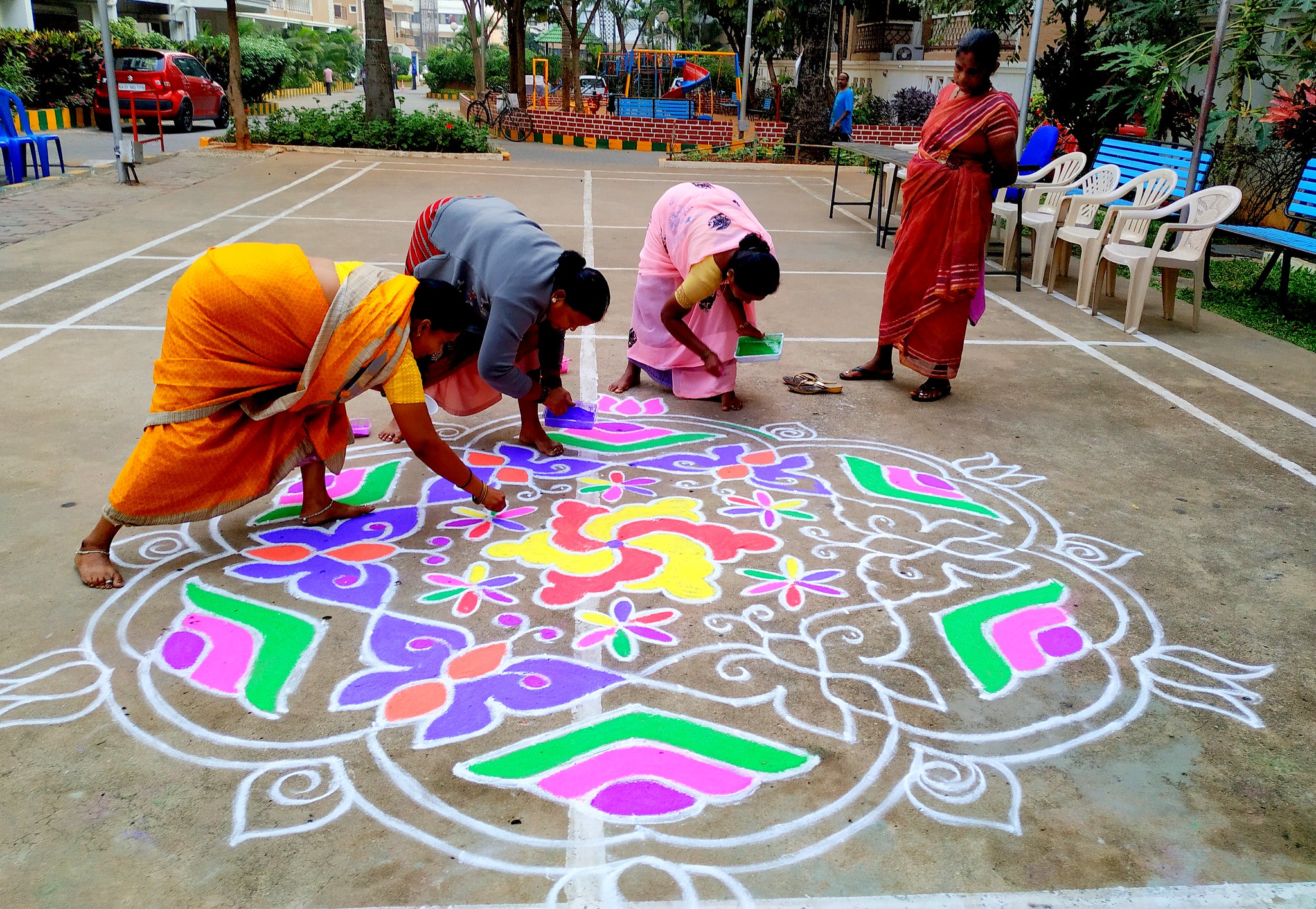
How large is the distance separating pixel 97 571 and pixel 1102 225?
643cm

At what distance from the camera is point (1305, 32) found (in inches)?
298

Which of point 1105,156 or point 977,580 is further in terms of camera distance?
point 1105,156

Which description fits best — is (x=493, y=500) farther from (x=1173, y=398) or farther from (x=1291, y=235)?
(x=1291, y=235)

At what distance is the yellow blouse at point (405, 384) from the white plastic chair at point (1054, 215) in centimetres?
593

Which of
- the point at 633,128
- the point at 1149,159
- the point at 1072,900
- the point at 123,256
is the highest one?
the point at 633,128

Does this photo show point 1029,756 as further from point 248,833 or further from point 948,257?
point 948,257

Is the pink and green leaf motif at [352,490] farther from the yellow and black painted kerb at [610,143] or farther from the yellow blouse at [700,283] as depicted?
the yellow and black painted kerb at [610,143]

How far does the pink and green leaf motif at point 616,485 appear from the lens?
3871mm

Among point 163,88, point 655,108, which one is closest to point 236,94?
point 163,88

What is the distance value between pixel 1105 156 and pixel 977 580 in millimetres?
7632

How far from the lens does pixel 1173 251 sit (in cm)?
637

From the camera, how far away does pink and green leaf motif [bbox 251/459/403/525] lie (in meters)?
3.64

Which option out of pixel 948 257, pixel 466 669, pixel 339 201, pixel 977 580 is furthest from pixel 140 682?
pixel 339 201

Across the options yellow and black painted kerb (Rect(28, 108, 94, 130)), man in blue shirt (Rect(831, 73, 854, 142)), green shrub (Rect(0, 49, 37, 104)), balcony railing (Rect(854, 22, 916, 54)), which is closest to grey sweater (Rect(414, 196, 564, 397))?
man in blue shirt (Rect(831, 73, 854, 142))
